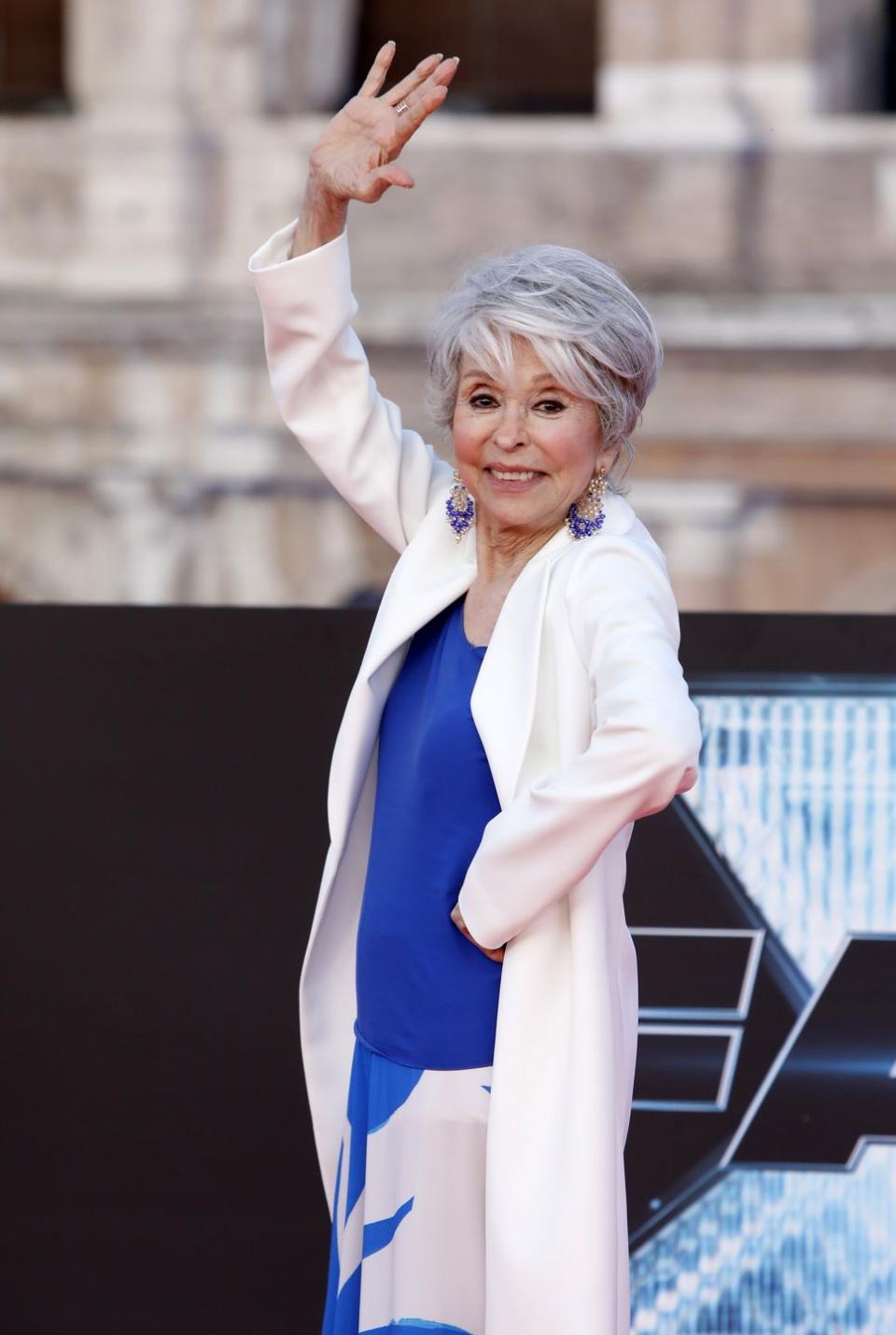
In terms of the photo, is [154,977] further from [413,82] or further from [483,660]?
[413,82]

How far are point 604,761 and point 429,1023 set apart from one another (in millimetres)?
338

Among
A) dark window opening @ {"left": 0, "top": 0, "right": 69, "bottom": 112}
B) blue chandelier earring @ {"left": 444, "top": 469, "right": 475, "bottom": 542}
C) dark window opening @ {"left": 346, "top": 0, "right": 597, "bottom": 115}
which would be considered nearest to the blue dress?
blue chandelier earring @ {"left": 444, "top": 469, "right": 475, "bottom": 542}

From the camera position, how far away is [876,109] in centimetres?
523

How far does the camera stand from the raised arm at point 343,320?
1.60m

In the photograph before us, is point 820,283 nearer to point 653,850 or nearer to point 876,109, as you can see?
point 876,109

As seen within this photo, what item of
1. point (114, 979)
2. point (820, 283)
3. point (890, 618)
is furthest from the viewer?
point (820, 283)

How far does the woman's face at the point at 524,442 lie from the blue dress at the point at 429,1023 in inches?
5.8

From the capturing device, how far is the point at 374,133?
1601 mm

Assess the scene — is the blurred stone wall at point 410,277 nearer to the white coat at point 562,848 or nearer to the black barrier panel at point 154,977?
the black barrier panel at point 154,977

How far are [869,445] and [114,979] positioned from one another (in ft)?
11.7

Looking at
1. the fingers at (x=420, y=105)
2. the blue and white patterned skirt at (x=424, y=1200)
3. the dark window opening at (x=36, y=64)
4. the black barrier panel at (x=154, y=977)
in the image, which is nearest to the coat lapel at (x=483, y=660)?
the blue and white patterned skirt at (x=424, y=1200)

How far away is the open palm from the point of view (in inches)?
62.1

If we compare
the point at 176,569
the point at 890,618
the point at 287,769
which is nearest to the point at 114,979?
the point at 287,769

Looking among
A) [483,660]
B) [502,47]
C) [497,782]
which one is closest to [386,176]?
[483,660]
